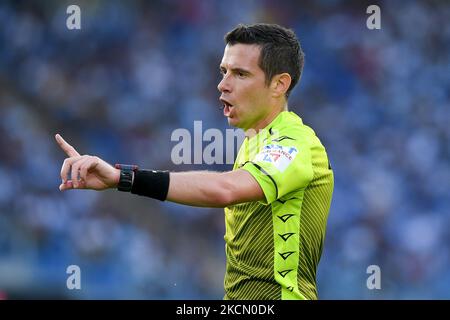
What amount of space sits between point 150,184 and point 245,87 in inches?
39.4

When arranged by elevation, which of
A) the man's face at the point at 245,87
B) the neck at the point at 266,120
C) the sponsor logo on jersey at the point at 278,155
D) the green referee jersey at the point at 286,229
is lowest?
the green referee jersey at the point at 286,229

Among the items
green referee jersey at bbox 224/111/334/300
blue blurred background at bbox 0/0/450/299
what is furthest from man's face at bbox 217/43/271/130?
blue blurred background at bbox 0/0/450/299

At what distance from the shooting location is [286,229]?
12.4ft

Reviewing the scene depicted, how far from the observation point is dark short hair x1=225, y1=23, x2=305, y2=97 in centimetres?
409

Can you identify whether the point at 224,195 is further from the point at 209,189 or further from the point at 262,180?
the point at 262,180

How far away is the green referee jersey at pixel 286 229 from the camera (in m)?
3.74

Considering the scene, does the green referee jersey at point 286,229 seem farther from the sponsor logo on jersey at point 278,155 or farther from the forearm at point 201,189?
the forearm at point 201,189

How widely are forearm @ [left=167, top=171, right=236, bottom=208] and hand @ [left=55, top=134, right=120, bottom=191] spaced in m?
0.27

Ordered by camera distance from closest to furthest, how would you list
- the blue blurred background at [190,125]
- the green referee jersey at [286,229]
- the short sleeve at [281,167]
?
the short sleeve at [281,167] < the green referee jersey at [286,229] < the blue blurred background at [190,125]

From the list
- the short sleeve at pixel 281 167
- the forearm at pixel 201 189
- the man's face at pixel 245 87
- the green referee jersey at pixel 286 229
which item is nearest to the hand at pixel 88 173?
the forearm at pixel 201 189

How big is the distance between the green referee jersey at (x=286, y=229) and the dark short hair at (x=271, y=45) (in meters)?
0.34

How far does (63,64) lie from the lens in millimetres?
9180

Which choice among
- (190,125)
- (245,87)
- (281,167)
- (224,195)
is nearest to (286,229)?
(281,167)

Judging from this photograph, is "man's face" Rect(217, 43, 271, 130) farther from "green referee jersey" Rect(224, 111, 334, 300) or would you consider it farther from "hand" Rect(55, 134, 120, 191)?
"hand" Rect(55, 134, 120, 191)
